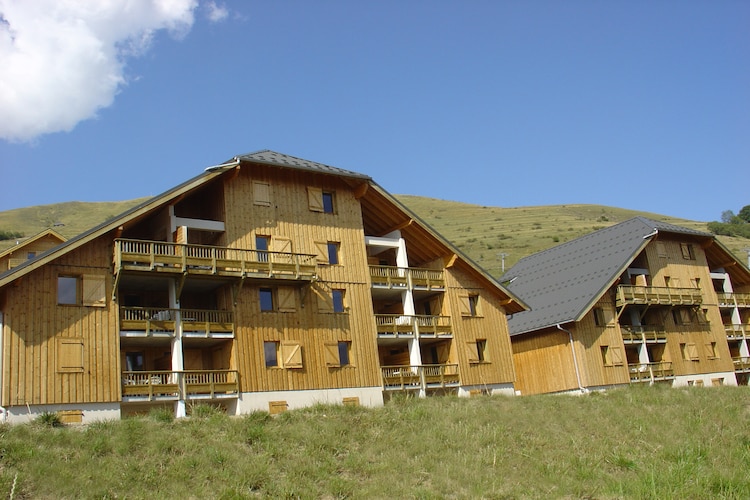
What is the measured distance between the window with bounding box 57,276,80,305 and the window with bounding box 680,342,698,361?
4056 centimetres

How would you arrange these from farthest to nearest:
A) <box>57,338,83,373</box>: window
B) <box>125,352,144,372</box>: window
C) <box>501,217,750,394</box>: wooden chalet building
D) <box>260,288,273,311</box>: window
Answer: <box>501,217,750,394</box>: wooden chalet building
<box>260,288,273,311</box>: window
<box>125,352,144,372</box>: window
<box>57,338,83,373</box>: window

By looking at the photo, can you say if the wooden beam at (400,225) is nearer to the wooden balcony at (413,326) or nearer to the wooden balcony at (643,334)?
the wooden balcony at (413,326)

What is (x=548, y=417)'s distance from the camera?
3312 centimetres

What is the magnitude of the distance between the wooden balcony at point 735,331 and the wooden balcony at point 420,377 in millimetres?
26704

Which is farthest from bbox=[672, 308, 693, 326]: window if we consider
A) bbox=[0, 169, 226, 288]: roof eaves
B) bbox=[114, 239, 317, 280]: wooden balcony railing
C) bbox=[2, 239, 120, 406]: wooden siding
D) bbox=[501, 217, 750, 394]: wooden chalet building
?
bbox=[2, 239, 120, 406]: wooden siding

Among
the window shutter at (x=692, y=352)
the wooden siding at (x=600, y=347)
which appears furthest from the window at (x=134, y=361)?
the window shutter at (x=692, y=352)

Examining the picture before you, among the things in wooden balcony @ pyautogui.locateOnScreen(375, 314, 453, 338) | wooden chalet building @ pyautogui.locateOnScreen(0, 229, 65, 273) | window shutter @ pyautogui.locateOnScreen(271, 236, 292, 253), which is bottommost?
wooden balcony @ pyautogui.locateOnScreen(375, 314, 453, 338)

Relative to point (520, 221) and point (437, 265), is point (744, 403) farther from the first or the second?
point (520, 221)

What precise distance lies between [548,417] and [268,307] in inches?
545

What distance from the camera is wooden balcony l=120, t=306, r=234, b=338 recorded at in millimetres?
32281

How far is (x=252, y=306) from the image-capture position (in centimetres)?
3544

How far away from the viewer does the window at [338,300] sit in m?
38.3

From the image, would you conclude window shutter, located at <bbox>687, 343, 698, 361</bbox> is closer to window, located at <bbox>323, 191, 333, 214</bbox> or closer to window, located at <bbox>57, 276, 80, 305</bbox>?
window, located at <bbox>323, 191, 333, 214</bbox>

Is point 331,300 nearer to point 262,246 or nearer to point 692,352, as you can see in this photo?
point 262,246
